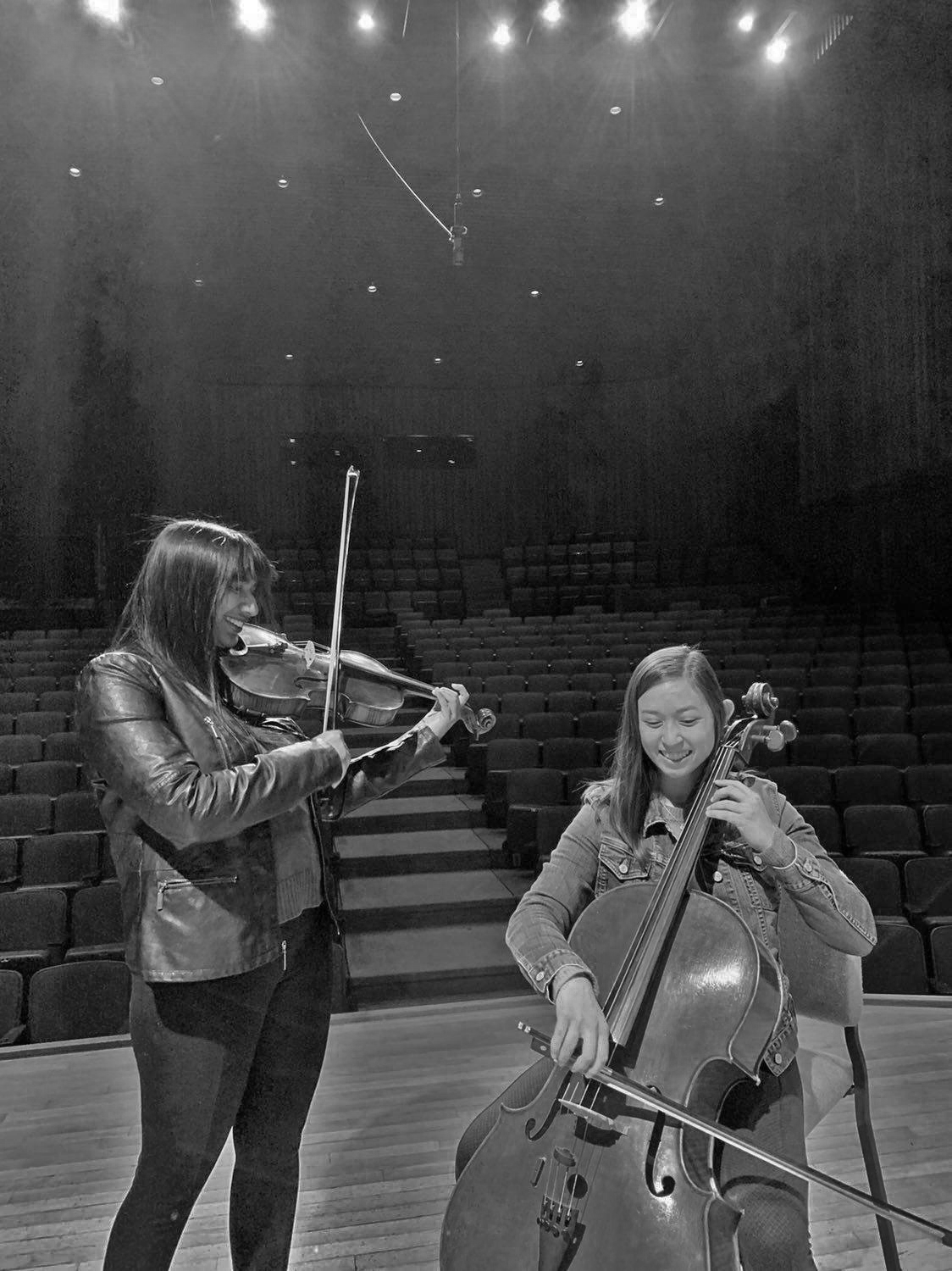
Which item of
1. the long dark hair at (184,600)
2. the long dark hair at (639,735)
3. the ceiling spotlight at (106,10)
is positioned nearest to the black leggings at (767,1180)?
the long dark hair at (639,735)

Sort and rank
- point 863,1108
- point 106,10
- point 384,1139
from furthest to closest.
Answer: point 106,10 < point 384,1139 < point 863,1108

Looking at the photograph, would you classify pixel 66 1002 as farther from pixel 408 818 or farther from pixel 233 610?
pixel 233 610

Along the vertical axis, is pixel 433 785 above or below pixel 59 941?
above

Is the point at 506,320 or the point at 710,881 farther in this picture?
the point at 506,320

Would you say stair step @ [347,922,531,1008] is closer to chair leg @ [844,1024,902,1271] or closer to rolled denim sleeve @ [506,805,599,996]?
chair leg @ [844,1024,902,1271]

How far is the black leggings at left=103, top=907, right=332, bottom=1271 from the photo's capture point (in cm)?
95

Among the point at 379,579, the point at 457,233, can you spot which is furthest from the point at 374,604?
the point at 457,233

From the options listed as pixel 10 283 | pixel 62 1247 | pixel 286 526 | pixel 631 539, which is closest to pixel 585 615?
pixel 631 539

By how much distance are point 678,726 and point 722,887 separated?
0.20 meters

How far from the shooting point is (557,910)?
3.65ft

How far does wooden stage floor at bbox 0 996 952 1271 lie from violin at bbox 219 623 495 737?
34.8 inches

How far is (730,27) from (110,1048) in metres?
6.42

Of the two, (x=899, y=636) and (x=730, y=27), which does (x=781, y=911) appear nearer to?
(x=899, y=636)

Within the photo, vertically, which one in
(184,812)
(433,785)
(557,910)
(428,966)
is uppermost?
(184,812)
